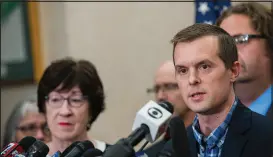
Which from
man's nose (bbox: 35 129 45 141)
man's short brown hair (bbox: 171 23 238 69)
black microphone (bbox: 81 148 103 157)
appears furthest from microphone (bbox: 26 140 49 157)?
man's nose (bbox: 35 129 45 141)

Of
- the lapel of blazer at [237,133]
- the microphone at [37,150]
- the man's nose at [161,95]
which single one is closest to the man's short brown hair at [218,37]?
the lapel of blazer at [237,133]

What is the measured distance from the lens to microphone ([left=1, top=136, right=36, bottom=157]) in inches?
59.4

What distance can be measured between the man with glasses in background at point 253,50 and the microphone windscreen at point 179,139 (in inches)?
36.5

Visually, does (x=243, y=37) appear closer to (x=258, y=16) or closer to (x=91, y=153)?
(x=258, y=16)

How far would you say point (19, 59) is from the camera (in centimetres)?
418

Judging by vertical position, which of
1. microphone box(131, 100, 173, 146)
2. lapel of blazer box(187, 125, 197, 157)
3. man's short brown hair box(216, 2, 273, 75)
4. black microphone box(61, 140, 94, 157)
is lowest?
lapel of blazer box(187, 125, 197, 157)

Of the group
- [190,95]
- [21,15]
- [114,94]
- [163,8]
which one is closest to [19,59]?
[21,15]

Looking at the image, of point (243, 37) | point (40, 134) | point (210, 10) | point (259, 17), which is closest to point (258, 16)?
point (259, 17)

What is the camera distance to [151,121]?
1.53 m

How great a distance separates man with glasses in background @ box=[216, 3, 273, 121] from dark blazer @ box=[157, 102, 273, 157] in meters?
0.60

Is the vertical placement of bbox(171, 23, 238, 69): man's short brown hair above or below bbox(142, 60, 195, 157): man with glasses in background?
above

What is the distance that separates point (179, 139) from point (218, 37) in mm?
394

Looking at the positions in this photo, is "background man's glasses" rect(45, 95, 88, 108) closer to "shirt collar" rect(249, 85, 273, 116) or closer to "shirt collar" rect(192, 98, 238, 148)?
"shirt collar" rect(249, 85, 273, 116)

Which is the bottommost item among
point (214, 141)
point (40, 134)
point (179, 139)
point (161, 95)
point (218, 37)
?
point (40, 134)
